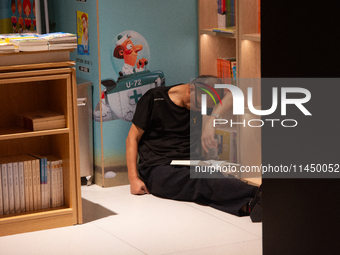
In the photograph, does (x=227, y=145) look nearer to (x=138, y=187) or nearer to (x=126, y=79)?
(x=138, y=187)

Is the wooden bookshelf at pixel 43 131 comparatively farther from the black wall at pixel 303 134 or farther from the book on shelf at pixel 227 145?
the black wall at pixel 303 134

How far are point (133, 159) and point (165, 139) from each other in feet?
0.99

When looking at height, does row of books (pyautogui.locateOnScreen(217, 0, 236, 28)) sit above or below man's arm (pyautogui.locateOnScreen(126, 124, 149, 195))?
above

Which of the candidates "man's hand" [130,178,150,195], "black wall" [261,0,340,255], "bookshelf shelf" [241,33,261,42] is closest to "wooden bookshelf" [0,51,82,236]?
"man's hand" [130,178,150,195]

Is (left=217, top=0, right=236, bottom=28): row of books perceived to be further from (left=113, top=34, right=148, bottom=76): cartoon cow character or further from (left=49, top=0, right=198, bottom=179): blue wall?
(left=113, top=34, right=148, bottom=76): cartoon cow character

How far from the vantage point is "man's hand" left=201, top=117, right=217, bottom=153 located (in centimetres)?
390

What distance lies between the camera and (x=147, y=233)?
312 centimetres

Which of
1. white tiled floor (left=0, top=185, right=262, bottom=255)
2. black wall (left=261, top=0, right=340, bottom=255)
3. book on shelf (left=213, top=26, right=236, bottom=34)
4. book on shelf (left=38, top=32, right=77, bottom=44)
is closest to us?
black wall (left=261, top=0, right=340, bottom=255)

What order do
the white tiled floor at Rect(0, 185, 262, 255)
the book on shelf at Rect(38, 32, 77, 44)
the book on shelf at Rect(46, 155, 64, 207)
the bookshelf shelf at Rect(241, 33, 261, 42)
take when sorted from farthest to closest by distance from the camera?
1. the bookshelf shelf at Rect(241, 33, 261, 42)
2. the book on shelf at Rect(46, 155, 64, 207)
3. the book on shelf at Rect(38, 32, 77, 44)
4. the white tiled floor at Rect(0, 185, 262, 255)

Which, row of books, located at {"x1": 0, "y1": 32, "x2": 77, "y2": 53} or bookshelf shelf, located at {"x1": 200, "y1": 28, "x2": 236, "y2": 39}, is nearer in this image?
row of books, located at {"x1": 0, "y1": 32, "x2": 77, "y2": 53}

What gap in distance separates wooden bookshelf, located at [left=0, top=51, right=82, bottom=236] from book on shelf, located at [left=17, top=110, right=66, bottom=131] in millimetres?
34

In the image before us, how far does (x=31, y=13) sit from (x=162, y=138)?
5.40 ft

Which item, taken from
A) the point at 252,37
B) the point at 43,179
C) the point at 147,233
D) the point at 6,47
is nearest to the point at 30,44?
the point at 6,47

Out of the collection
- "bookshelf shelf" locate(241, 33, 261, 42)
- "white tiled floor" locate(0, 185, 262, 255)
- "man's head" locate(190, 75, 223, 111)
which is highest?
"bookshelf shelf" locate(241, 33, 261, 42)
